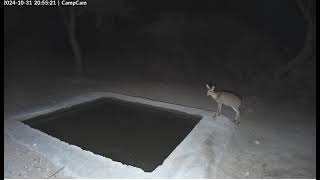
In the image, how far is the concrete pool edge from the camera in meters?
6.64

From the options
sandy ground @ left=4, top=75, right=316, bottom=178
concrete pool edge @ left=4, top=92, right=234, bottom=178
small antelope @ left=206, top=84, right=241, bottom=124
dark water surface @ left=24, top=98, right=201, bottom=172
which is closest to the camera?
concrete pool edge @ left=4, top=92, right=234, bottom=178

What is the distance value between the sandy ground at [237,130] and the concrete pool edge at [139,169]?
0.80 feet

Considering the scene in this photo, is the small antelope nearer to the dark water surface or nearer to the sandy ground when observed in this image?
the sandy ground

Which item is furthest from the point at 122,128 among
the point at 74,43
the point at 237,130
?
the point at 74,43

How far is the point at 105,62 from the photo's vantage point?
771 inches

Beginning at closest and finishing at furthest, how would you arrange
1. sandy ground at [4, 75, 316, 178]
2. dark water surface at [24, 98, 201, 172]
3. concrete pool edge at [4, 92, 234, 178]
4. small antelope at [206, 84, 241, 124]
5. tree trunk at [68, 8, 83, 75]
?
1. concrete pool edge at [4, 92, 234, 178]
2. sandy ground at [4, 75, 316, 178]
3. dark water surface at [24, 98, 201, 172]
4. small antelope at [206, 84, 241, 124]
5. tree trunk at [68, 8, 83, 75]

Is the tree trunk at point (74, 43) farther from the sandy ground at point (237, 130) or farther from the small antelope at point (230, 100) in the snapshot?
the small antelope at point (230, 100)

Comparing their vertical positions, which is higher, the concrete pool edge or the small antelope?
the small antelope

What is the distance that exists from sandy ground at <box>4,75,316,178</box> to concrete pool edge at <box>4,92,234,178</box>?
24 centimetres

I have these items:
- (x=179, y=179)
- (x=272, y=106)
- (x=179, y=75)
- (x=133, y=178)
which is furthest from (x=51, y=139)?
(x=179, y=75)

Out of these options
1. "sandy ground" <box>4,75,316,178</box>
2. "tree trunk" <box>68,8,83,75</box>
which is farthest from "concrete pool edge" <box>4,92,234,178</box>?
"tree trunk" <box>68,8,83,75</box>

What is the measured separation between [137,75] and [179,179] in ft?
36.2

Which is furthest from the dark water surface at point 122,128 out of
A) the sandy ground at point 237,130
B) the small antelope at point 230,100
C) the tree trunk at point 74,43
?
the tree trunk at point 74,43

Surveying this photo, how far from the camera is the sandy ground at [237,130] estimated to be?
7039 mm
